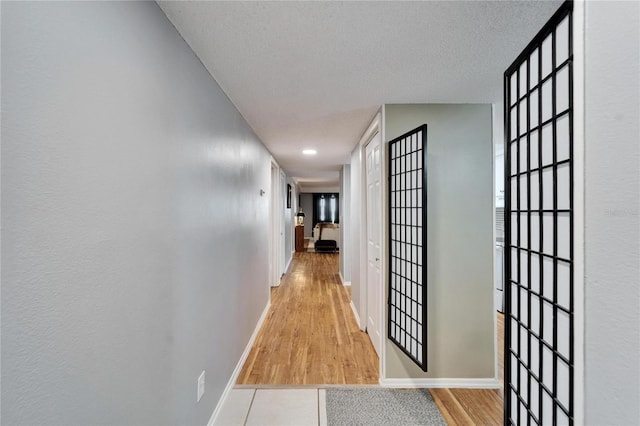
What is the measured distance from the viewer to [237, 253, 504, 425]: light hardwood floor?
2.14 m

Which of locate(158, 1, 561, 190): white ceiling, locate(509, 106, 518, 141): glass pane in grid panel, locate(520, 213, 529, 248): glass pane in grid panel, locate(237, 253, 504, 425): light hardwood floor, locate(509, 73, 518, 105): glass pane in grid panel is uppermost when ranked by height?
locate(158, 1, 561, 190): white ceiling

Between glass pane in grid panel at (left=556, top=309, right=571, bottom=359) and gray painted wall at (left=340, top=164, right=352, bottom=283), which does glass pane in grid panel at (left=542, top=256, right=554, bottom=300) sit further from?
gray painted wall at (left=340, top=164, right=352, bottom=283)

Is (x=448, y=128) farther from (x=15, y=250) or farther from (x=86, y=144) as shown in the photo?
(x=15, y=250)

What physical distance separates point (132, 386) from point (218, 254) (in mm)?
1010

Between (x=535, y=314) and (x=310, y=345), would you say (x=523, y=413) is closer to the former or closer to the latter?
(x=535, y=314)

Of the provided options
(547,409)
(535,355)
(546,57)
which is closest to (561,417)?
(547,409)

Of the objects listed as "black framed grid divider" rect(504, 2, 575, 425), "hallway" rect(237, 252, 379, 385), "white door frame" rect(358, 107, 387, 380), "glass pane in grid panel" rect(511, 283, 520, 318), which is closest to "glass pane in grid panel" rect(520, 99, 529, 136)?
"black framed grid divider" rect(504, 2, 575, 425)

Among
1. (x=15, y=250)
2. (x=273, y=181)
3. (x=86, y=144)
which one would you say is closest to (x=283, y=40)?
(x=86, y=144)

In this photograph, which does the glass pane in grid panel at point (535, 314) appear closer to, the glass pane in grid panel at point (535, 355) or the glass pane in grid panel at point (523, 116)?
the glass pane in grid panel at point (535, 355)

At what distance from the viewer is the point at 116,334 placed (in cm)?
97

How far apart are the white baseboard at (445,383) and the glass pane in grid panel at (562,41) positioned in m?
2.33

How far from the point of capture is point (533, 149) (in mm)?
Result: 1067

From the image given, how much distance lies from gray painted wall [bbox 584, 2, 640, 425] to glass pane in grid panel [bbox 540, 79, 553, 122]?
0.99 ft

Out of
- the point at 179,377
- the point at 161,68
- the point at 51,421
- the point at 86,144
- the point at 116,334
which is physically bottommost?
the point at 179,377
